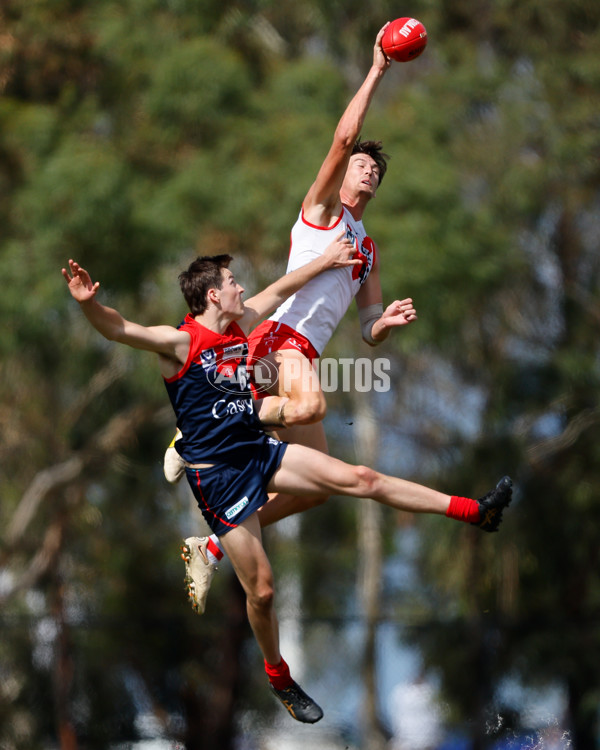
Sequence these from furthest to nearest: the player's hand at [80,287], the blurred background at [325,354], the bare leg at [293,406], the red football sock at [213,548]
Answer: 1. the blurred background at [325,354]
2. the red football sock at [213,548]
3. the bare leg at [293,406]
4. the player's hand at [80,287]

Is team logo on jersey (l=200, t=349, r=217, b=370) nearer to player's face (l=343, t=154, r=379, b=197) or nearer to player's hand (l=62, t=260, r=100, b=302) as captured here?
player's hand (l=62, t=260, r=100, b=302)

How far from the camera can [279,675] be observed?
6.39 meters

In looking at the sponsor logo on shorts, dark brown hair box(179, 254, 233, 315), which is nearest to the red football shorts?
dark brown hair box(179, 254, 233, 315)

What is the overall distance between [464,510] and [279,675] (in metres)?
1.44

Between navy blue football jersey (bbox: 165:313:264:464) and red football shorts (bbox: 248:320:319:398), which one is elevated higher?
red football shorts (bbox: 248:320:319:398)

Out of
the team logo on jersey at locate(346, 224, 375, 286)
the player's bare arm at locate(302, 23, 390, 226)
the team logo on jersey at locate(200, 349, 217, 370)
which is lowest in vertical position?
the team logo on jersey at locate(200, 349, 217, 370)

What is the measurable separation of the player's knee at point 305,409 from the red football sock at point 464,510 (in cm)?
85

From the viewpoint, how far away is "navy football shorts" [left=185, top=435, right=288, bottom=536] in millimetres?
6097

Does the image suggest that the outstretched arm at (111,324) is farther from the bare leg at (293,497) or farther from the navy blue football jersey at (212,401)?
the bare leg at (293,497)

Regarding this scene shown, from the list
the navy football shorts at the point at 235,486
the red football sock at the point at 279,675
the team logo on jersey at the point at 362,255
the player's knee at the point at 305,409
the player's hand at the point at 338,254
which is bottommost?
the red football sock at the point at 279,675

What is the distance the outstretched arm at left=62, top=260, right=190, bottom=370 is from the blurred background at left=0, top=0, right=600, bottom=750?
8.48 m

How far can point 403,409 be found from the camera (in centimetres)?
1898

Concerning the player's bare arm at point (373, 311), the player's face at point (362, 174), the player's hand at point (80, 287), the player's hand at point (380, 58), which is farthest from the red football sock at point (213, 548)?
the player's hand at point (380, 58)

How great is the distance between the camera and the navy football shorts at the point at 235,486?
610 cm
